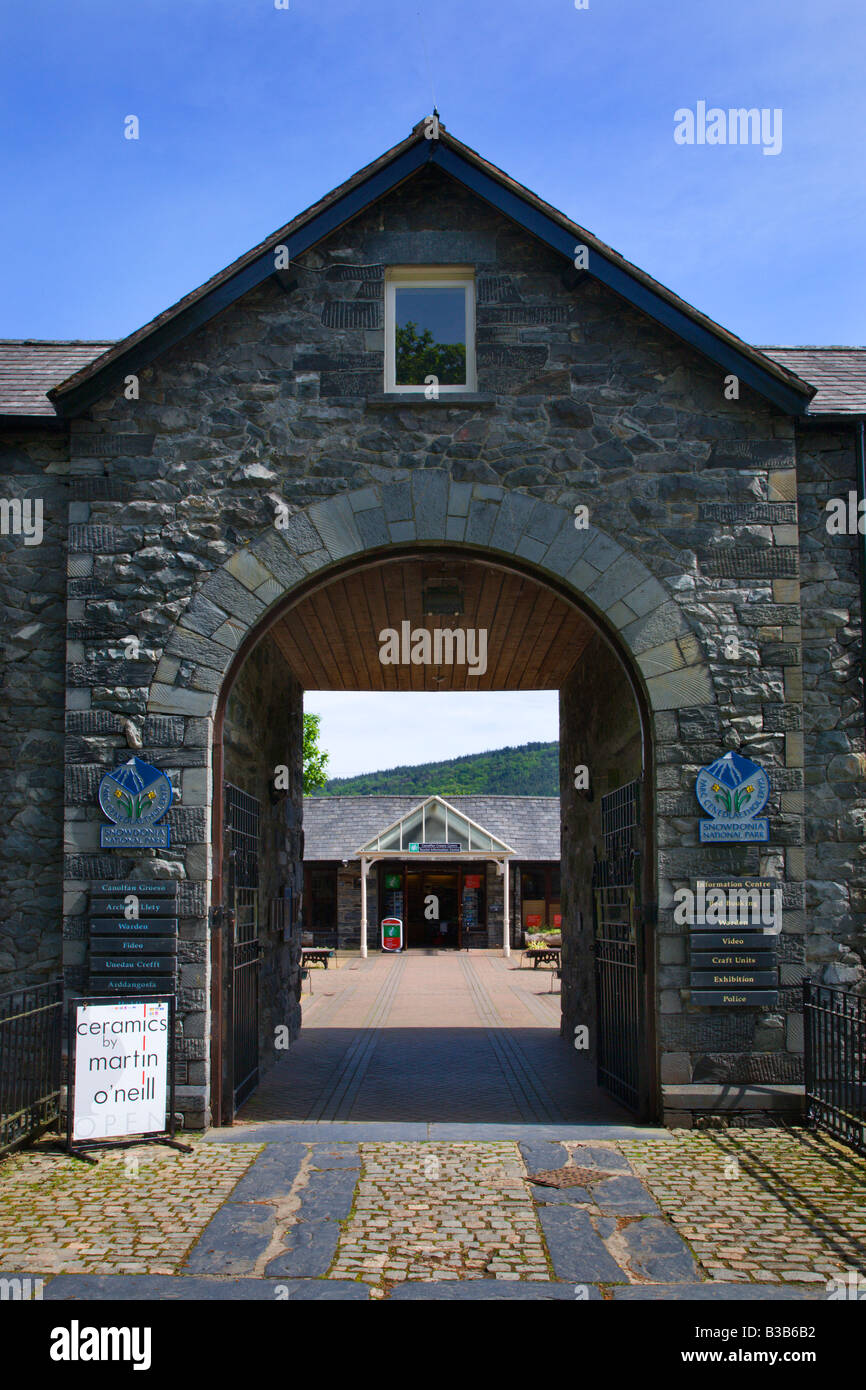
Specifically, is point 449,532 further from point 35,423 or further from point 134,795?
point 35,423

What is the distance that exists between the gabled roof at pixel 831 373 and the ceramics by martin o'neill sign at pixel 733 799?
2783mm

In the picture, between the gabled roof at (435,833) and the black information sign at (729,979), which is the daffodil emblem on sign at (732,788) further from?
the gabled roof at (435,833)

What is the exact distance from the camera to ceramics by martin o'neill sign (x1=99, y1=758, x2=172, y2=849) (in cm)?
763

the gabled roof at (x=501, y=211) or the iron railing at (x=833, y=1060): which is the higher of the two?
the gabled roof at (x=501, y=211)

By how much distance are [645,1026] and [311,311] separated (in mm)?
5916

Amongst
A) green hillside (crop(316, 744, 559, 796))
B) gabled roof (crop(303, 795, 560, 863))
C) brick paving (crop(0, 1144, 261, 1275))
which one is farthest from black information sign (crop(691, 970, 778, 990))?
green hillside (crop(316, 744, 559, 796))

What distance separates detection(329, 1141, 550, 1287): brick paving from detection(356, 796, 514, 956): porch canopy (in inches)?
1034

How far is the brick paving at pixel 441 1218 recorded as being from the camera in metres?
4.94

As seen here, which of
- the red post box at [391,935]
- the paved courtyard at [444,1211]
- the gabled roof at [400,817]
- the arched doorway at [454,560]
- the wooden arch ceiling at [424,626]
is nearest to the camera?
the paved courtyard at [444,1211]

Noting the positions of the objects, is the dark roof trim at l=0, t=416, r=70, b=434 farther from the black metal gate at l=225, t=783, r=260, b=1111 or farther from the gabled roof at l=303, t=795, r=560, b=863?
the gabled roof at l=303, t=795, r=560, b=863

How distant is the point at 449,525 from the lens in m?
8.09

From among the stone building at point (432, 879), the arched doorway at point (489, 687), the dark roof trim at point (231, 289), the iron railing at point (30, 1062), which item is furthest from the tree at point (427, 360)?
the stone building at point (432, 879)
